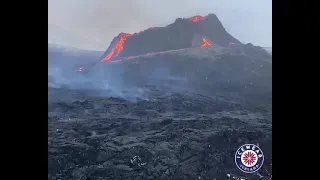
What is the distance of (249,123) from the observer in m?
1.83

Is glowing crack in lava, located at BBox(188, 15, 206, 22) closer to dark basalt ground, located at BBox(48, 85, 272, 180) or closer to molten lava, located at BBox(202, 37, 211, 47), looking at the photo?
molten lava, located at BBox(202, 37, 211, 47)

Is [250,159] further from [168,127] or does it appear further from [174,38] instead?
[174,38]

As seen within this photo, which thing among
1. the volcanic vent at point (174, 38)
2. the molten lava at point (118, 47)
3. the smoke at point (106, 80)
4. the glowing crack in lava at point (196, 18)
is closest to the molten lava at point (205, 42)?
the volcanic vent at point (174, 38)

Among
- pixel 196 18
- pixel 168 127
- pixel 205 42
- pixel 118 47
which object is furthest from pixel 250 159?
pixel 118 47

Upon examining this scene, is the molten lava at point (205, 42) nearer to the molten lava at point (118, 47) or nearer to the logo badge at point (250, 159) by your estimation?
the molten lava at point (118, 47)

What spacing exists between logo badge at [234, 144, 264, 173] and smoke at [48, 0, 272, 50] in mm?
524

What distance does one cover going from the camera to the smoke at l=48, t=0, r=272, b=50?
1.85m

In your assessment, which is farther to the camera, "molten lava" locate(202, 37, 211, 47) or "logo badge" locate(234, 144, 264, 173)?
"molten lava" locate(202, 37, 211, 47)

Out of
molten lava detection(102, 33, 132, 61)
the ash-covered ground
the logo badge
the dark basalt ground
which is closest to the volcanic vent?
molten lava detection(102, 33, 132, 61)

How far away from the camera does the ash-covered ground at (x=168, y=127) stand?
5.92 ft

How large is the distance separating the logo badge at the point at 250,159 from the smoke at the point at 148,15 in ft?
1.72
